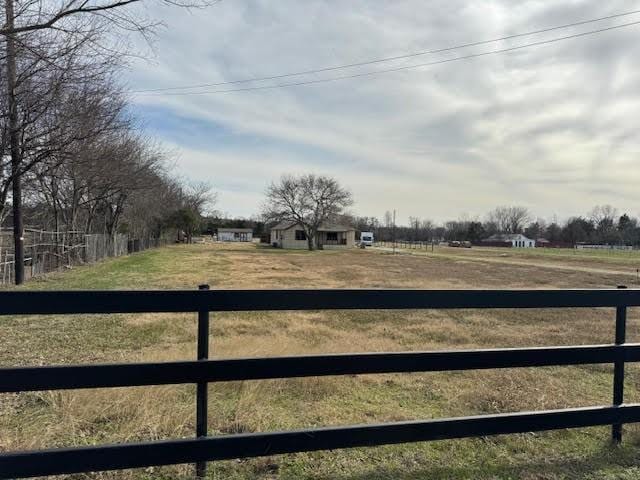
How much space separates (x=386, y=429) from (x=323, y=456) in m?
0.57

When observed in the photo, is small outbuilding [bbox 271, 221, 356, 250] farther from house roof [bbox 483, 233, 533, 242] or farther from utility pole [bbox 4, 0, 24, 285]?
house roof [bbox 483, 233, 533, 242]

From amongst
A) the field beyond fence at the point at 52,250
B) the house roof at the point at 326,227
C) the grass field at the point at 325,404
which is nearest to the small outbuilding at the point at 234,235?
the house roof at the point at 326,227

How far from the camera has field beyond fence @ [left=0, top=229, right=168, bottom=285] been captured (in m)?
17.1

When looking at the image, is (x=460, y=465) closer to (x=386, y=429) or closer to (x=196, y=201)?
(x=386, y=429)

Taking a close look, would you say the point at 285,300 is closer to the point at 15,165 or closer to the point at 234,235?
the point at 15,165

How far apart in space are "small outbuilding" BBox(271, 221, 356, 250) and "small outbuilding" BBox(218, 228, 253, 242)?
36222mm

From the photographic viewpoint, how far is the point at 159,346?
23.9ft

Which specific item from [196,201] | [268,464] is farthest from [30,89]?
[196,201]

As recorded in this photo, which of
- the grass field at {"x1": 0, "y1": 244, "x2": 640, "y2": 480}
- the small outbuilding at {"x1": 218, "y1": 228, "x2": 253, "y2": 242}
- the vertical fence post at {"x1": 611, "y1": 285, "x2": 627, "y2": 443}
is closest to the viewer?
the grass field at {"x1": 0, "y1": 244, "x2": 640, "y2": 480}

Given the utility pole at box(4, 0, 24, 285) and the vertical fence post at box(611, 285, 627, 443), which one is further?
the utility pole at box(4, 0, 24, 285)

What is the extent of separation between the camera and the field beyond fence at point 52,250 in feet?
56.0

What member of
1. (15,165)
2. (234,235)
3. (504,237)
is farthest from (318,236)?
(504,237)

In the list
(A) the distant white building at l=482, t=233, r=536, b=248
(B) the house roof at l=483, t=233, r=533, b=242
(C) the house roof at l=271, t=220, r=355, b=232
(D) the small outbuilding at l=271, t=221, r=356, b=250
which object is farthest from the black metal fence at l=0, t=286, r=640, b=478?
(B) the house roof at l=483, t=233, r=533, b=242

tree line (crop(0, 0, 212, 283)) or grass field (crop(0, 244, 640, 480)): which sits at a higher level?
tree line (crop(0, 0, 212, 283))
